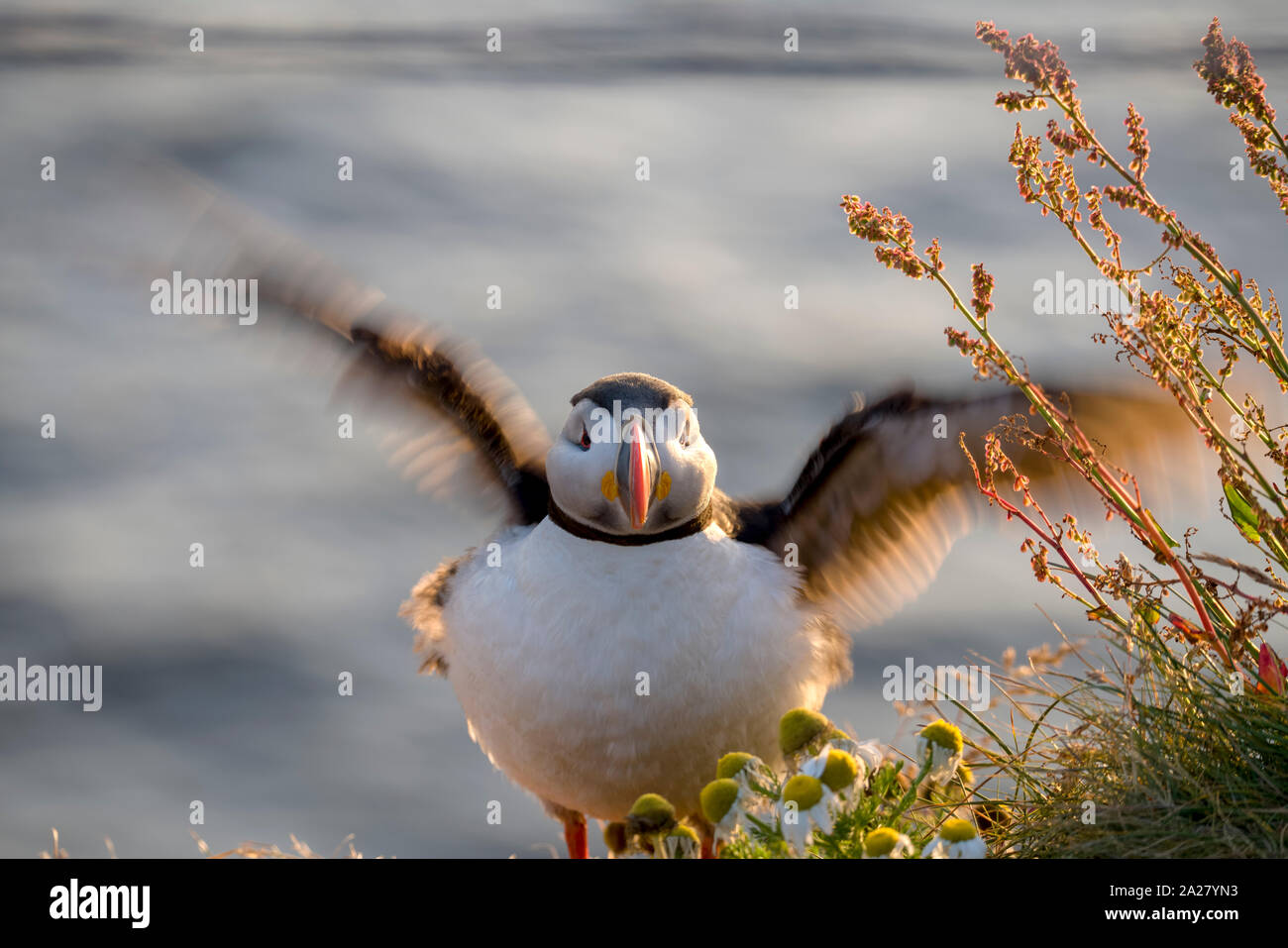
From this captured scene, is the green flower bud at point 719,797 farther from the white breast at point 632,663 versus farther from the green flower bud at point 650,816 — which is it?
the white breast at point 632,663

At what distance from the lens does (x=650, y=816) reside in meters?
1.67

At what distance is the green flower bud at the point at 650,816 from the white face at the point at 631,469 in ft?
2.14

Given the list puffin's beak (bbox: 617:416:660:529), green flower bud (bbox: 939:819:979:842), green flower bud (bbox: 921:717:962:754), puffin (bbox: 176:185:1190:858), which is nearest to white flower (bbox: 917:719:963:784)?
green flower bud (bbox: 921:717:962:754)

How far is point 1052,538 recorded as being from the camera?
1827 millimetres

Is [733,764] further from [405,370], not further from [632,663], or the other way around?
[405,370]

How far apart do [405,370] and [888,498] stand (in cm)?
117

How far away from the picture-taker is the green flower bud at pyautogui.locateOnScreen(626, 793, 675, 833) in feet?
5.47

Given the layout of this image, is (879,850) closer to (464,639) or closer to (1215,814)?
(1215,814)

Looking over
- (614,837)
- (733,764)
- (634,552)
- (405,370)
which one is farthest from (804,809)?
(405,370)

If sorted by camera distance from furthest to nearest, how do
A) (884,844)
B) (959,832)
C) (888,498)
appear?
1. (888,498)
2. (959,832)
3. (884,844)

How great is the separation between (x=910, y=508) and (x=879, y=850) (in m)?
1.32

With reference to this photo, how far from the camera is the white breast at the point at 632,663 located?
2.29 m

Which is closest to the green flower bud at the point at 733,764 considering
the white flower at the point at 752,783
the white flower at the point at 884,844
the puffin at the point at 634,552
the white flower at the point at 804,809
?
the white flower at the point at 752,783
